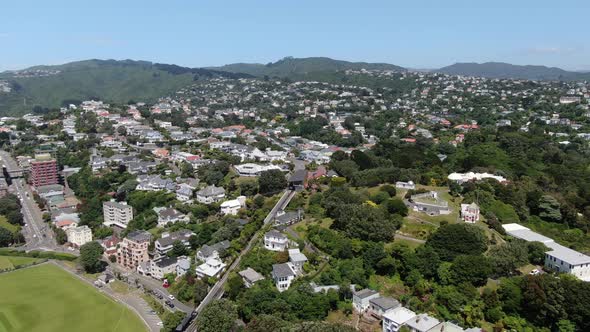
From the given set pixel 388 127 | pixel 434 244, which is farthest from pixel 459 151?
pixel 434 244

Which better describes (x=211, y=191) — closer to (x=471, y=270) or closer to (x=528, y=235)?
(x=471, y=270)

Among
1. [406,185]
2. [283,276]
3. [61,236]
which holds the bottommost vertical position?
[61,236]

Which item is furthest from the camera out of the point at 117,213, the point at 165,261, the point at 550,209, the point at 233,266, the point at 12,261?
the point at 117,213

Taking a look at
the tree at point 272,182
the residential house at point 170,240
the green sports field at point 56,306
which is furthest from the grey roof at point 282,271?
the tree at point 272,182

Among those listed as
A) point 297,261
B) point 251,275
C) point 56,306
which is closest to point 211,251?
point 251,275

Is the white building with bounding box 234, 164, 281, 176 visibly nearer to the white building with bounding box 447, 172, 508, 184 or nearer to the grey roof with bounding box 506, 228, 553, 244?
the white building with bounding box 447, 172, 508, 184

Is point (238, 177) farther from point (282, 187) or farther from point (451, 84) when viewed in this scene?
point (451, 84)

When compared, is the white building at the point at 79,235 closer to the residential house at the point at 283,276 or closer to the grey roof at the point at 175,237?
the grey roof at the point at 175,237
